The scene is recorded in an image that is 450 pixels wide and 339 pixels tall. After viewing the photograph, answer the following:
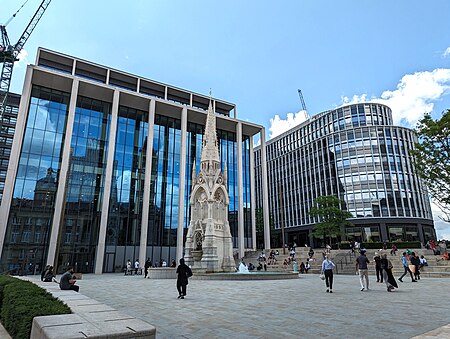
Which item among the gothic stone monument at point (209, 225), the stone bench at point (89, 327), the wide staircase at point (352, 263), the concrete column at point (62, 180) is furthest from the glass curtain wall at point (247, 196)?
the stone bench at point (89, 327)

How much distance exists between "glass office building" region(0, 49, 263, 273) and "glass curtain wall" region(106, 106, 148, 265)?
0.13 metres

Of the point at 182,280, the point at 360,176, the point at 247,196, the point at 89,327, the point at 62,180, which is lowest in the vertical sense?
the point at 182,280

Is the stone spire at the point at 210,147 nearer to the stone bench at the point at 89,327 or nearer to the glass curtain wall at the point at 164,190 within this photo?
the glass curtain wall at the point at 164,190

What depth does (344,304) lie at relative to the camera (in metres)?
10.1

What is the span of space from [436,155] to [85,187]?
39.4 m

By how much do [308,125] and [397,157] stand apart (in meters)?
24.7

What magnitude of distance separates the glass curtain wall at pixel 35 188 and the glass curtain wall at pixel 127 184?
23.3ft

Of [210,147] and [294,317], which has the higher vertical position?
[210,147]

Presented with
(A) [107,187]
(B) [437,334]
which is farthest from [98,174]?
(B) [437,334]

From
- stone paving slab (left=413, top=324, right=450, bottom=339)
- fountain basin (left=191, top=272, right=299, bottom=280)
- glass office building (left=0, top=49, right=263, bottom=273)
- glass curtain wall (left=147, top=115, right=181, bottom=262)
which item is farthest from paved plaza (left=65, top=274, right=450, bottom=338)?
glass curtain wall (left=147, top=115, right=181, bottom=262)

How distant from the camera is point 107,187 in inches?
1517

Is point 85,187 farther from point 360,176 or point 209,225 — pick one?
point 360,176

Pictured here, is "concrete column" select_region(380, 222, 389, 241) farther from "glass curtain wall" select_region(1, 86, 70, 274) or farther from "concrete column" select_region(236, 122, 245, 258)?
"glass curtain wall" select_region(1, 86, 70, 274)

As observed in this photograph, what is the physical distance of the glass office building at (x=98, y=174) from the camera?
34.8m
